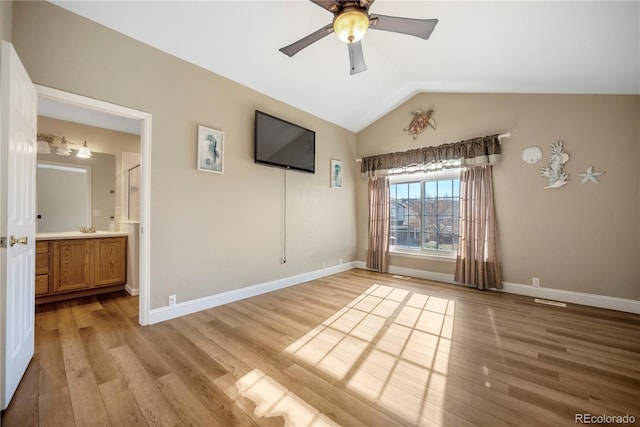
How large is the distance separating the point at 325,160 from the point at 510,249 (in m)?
3.25

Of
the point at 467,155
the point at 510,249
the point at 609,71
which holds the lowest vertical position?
the point at 510,249

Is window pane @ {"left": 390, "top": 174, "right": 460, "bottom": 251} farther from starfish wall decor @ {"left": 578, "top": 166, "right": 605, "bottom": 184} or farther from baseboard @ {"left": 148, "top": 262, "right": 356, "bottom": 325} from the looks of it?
baseboard @ {"left": 148, "top": 262, "right": 356, "bottom": 325}

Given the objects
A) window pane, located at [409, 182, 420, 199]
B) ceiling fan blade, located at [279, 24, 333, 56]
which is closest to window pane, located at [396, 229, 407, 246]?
window pane, located at [409, 182, 420, 199]

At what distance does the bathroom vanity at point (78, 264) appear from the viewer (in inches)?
119

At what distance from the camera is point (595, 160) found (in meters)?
3.07

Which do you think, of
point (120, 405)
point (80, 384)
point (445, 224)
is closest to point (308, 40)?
point (120, 405)

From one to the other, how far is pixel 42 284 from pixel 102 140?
239cm

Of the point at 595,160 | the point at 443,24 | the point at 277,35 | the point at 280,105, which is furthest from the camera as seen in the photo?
the point at 280,105

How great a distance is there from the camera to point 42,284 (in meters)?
3.00

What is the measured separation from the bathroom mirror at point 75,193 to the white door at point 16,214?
2750 millimetres

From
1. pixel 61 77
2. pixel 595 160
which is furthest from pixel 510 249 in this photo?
pixel 61 77

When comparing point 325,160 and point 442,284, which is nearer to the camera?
point 442,284

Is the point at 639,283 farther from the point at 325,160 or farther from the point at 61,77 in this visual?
the point at 61,77

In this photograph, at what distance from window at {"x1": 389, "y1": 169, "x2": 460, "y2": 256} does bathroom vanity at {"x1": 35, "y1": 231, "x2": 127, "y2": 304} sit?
4.61 m
